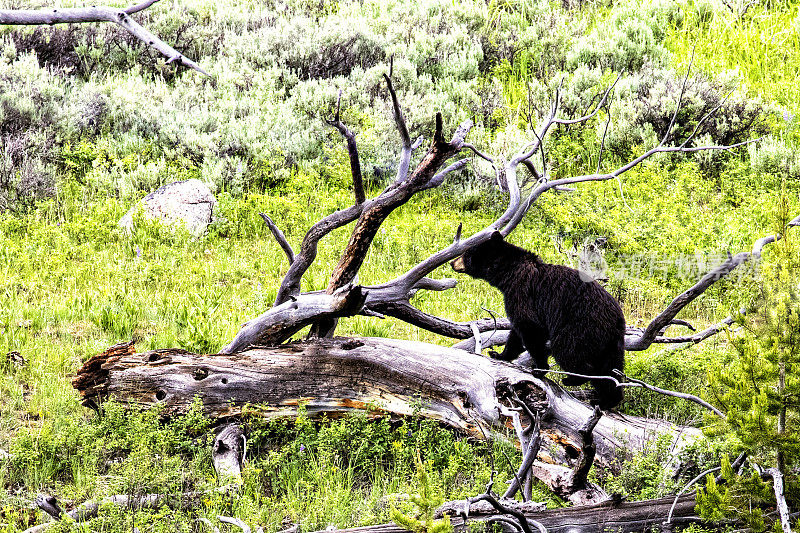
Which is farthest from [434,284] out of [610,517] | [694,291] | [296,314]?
[610,517]

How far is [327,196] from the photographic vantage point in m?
9.79

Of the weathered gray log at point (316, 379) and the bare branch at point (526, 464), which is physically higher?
the bare branch at point (526, 464)

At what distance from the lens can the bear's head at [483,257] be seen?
18.1 feet

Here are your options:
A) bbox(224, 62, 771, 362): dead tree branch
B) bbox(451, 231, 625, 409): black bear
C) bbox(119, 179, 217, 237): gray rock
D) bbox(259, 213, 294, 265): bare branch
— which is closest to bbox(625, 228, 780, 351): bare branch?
bbox(224, 62, 771, 362): dead tree branch

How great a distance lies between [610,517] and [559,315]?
1929 mm

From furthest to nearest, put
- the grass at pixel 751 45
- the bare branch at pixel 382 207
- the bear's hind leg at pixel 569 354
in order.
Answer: the grass at pixel 751 45 < the bear's hind leg at pixel 569 354 < the bare branch at pixel 382 207

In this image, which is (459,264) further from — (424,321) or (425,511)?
(425,511)

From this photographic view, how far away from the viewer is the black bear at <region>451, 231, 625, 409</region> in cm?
493

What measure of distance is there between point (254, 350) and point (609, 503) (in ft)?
8.72

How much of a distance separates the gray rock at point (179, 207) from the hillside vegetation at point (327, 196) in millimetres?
208

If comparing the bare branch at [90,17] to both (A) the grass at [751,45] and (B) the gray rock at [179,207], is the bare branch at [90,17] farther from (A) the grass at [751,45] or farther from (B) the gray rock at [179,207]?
(A) the grass at [751,45]

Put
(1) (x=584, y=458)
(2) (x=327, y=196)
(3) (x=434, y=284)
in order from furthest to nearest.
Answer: (2) (x=327, y=196) → (3) (x=434, y=284) → (1) (x=584, y=458)

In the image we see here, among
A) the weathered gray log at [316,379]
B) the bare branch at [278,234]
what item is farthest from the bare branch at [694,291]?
the bare branch at [278,234]

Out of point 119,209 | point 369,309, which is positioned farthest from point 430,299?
point 119,209
